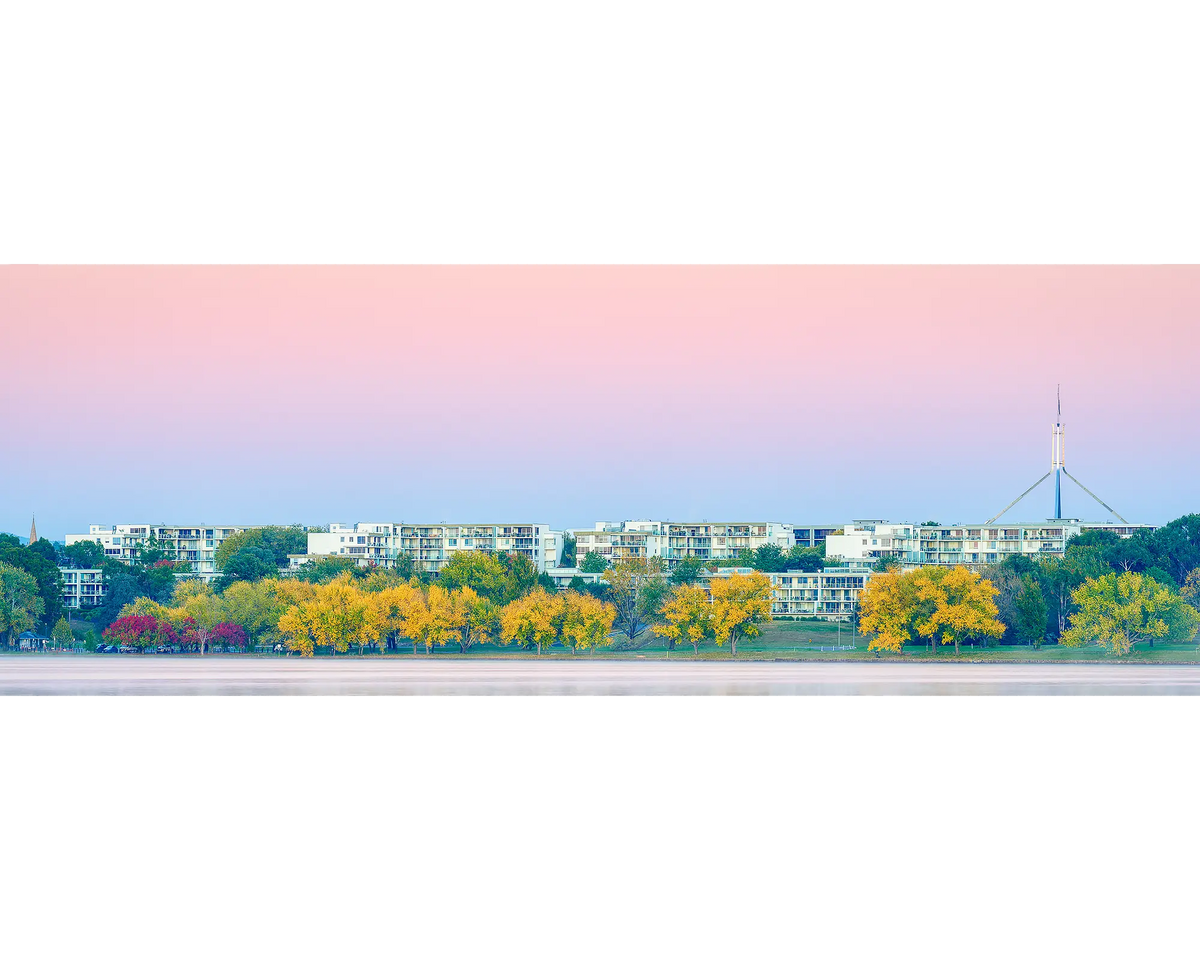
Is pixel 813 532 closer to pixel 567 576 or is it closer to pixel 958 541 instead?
pixel 958 541

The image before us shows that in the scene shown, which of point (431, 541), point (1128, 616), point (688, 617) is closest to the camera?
point (1128, 616)

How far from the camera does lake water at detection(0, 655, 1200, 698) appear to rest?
13398mm

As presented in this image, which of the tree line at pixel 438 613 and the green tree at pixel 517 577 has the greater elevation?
the green tree at pixel 517 577

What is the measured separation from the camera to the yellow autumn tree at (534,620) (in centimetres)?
1892

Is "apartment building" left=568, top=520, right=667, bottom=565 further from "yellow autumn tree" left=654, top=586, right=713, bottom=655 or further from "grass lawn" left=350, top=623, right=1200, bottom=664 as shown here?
"grass lawn" left=350, top=623, right=1200, bottom=664

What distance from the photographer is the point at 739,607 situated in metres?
19.8

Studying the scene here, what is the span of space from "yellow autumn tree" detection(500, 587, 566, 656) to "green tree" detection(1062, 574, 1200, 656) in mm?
8684

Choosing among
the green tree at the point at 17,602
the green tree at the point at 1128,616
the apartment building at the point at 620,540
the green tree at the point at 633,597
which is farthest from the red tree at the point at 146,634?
the green tree at the point at 1128,616

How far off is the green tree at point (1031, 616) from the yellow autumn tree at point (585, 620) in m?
7.04

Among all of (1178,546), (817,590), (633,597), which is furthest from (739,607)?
(1178,546)

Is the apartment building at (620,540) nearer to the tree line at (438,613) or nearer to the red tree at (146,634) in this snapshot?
the tree line at (438,613)

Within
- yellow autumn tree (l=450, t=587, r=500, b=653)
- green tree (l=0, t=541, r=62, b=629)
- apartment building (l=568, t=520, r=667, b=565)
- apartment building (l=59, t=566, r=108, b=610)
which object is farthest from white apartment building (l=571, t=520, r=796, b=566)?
green tree (l=0, t=541, r=62, b=629)

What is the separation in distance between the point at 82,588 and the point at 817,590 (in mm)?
14047
